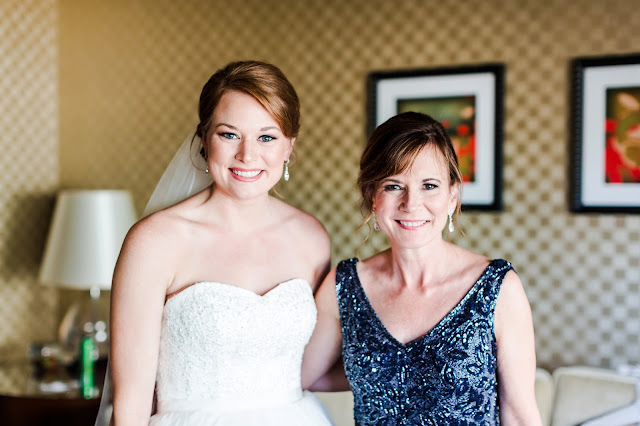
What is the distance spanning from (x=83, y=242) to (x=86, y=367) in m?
0.68

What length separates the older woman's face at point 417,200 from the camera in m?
1.78

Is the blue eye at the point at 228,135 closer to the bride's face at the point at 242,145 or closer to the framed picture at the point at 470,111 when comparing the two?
the bride's face at the point at 242,145

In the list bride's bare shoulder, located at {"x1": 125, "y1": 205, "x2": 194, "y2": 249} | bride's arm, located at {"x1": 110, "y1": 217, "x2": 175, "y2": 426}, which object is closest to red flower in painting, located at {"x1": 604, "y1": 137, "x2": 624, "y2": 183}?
bride's bare shoulder, located at {"x1": 125, "y1": 205, "x2": 194, "y2": 249}

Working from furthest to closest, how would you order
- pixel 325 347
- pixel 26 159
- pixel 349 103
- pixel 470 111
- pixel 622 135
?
pixel 26 159 → pixel 349 103 → pixel 470 111 → pixel 622 135 → pixel 325 347

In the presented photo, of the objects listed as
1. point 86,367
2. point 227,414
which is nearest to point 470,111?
point 227,414

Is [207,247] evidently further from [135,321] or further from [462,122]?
[462,122]

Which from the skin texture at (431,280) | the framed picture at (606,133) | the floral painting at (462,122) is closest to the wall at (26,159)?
the floral painting at (462,122)

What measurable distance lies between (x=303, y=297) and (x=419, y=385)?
0.42 metres

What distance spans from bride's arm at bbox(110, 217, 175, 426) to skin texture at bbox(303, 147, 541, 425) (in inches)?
20.9

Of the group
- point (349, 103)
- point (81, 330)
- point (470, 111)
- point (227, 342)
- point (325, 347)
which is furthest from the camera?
point (81, 330)

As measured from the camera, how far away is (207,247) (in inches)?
76.2

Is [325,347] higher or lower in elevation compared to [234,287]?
lower

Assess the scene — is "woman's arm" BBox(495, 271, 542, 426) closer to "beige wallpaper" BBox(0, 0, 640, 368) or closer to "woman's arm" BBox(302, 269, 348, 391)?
"woman's arm" BBox(302, 269, 348, 391)

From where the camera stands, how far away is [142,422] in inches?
72.6
